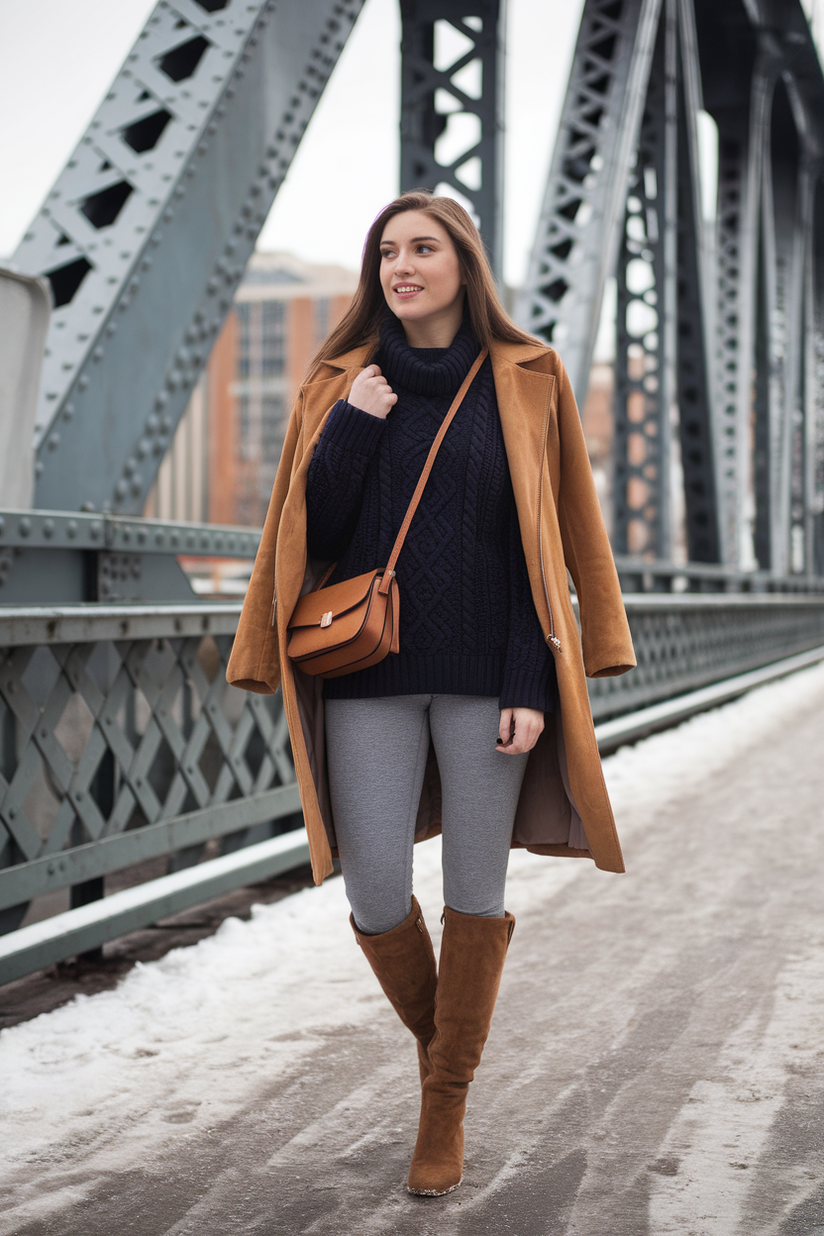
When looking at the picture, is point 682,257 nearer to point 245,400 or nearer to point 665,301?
point 665,301

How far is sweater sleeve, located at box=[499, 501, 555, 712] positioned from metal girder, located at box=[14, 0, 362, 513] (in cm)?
192

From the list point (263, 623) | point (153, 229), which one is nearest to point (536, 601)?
point (263, 623)

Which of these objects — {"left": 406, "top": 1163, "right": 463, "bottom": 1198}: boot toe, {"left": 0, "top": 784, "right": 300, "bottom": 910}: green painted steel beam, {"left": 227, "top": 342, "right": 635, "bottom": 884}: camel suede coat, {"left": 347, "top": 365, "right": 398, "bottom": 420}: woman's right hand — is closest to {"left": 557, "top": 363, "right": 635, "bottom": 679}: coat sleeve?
{"left": 227, "top": 342, "right": 635, "bottom": 884}: camel suede coat

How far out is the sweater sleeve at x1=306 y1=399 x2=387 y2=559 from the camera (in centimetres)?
242

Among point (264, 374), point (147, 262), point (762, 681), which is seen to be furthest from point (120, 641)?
point (264, 374)

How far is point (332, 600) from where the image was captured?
2.44 meters

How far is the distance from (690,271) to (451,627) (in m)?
10.9

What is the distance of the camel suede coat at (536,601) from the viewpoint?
2.44m

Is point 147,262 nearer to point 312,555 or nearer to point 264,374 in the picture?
point 312,555

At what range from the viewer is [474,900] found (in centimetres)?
251

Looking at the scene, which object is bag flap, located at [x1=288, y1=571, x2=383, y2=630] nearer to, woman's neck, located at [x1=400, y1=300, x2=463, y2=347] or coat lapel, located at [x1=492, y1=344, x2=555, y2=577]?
coat lapel, located at [x1=492, y1=344, x2=555, y2=577]

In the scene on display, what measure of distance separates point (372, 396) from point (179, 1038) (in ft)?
5.92

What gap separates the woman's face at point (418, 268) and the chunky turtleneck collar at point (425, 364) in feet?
0.21

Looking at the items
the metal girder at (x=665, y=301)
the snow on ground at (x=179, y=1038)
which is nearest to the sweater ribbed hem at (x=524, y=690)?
the snow on ground at (x=179, y=1038)
